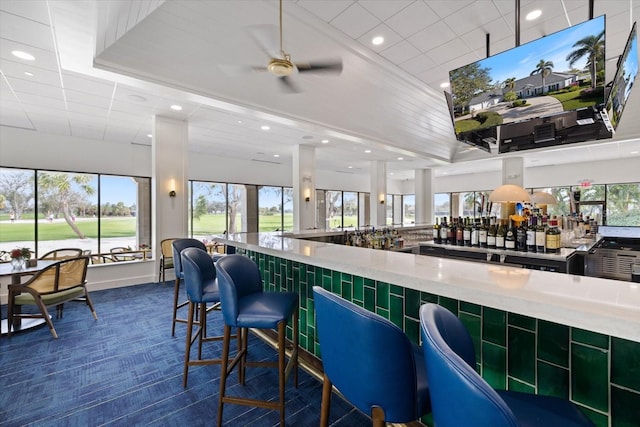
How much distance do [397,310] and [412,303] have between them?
0.12m

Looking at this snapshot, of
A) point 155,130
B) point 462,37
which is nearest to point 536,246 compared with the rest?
point 462,37

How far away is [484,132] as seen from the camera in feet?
10.6

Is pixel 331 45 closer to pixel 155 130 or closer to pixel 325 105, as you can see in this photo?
pixel 325 105

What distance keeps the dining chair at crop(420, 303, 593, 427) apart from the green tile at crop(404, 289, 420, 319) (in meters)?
0.55

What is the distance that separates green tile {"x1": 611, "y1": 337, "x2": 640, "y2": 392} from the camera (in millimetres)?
912

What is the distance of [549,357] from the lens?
1103 mm

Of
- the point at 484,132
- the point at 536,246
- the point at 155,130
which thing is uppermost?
the point at 155,130

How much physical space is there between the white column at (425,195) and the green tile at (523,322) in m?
9.87

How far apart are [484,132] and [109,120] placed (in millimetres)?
6012

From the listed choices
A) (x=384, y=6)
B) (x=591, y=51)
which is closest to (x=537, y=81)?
(x=591, y=51)

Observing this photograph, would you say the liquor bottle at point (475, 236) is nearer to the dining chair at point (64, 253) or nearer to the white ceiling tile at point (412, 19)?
the white ceiling tile at point (412, 19)

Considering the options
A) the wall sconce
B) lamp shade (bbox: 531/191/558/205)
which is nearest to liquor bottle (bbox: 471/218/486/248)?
lamp shade (bbox: 531/191/558/205)

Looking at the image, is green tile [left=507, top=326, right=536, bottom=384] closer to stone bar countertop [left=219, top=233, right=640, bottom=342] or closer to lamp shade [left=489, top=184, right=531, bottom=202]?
stone bar countertop [left=219, top=233, right=640, bottom=342]

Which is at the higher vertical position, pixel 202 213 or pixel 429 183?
pixel 429 183
